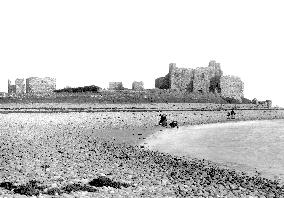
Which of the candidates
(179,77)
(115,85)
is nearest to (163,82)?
(179,77)

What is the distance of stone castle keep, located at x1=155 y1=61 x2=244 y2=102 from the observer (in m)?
116

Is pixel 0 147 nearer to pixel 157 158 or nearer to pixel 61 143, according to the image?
pixel 61 143

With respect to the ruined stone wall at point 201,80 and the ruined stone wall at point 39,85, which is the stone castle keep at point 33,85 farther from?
the ruined stone wall at point 201,80

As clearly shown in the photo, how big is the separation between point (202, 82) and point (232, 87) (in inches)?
405

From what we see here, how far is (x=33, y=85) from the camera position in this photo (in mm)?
101000

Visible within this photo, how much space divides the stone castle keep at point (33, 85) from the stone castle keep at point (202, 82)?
1317 inches

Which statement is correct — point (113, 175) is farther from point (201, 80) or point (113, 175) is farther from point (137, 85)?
point (201, 80)

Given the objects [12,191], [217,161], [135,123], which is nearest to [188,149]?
[217,161]

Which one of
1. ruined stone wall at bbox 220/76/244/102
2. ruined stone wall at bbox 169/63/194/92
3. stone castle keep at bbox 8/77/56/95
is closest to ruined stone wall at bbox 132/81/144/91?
ruined stone wall at bbox 169/63/194/92

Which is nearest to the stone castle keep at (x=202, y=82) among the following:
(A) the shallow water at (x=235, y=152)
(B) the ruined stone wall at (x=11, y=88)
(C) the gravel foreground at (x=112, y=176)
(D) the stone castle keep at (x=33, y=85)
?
(D) the stone castle keep at (x=33, y=85)

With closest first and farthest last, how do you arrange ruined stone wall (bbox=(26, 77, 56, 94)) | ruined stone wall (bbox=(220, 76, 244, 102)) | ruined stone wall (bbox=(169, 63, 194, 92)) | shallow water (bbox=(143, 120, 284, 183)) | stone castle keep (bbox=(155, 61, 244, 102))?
1. shallow water (bbox=(143, 120, 284, 183))
2. ruined stone wall (bbox=(26, 77, 56, 94))
3. ruined stone wall (bbox=(169, 63, 194, 92))
4. stone castle keep (bbox=(155, 61, 244, 102))
5. ruined stone wall (bbox=(220, 76, 244, 102))

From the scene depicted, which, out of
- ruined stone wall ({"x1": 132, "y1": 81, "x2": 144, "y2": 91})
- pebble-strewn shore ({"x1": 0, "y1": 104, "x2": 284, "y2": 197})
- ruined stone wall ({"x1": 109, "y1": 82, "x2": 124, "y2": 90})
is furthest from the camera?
ruined stone wall ({"x1": 109, "y1": 82, "x2": 124, "y2": 90})

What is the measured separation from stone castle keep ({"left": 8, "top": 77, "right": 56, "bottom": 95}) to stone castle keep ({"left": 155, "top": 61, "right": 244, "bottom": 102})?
3345 centimetres

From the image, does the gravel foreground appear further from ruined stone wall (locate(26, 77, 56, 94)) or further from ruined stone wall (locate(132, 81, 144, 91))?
ruined stone wall (locate(132, 81, 144, 91))
